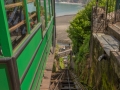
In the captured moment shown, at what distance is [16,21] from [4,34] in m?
0.68

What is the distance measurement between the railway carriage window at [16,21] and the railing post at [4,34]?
228 mm

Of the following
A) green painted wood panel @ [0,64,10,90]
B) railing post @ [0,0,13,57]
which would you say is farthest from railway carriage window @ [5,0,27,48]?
green painted wood panel @ [0,64,10,90]

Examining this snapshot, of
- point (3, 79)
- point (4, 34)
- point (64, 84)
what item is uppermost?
point (4, 34)

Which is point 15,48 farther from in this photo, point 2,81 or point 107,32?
point 107,32

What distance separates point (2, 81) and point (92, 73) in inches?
227

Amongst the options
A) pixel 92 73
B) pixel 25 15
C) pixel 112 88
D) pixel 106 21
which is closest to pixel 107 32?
pixel 106 21

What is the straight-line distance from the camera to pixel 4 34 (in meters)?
2.10

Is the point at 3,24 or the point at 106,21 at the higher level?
the point at 3,24

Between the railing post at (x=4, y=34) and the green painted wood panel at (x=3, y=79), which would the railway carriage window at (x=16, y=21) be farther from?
the green painted wood panel at (x=3, y=79)

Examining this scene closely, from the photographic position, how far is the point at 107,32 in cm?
736

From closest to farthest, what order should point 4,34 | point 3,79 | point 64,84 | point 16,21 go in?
point 4,34 → point 3,79 → point 16,21 → point 64,84

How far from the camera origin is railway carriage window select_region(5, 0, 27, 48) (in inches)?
95.5

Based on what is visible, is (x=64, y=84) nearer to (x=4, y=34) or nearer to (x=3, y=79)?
(x=3, y=79)

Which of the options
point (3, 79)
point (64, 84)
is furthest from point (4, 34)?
point (64, 84)
